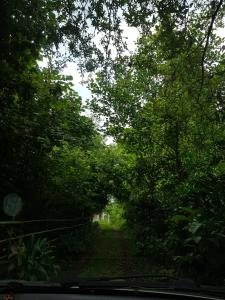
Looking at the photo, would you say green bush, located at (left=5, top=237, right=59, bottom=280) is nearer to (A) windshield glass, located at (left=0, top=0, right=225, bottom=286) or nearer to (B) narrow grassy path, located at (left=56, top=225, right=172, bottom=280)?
(A) windshield glass, located at (left=0, top=0, right=225, bottom=286)

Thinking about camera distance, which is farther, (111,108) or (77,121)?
(77,121)

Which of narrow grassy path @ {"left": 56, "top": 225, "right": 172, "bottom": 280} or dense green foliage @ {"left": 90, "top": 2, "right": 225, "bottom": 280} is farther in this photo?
narrow grassy path @ {"left": 56, "top": 225, "right": 172, "bottom": 280}

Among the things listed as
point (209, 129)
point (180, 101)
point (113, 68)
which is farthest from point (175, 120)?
point (113, 68)

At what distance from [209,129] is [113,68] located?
3.31 metres

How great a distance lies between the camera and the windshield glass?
722 centimetres

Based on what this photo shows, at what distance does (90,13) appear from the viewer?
22.6 feet

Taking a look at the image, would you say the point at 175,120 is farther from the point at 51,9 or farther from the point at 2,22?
the point at 2,22

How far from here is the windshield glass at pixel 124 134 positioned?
284 inches

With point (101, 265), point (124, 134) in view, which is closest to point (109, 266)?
point (101, 265)

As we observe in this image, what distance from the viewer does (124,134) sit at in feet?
45.8

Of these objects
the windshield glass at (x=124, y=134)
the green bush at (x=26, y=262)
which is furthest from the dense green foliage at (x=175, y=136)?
the green bush at (x=26, y=262)

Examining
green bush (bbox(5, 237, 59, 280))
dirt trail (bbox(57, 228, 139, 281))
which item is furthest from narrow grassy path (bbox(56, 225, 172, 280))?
green bush (bbox(5, 237, 59, 280))

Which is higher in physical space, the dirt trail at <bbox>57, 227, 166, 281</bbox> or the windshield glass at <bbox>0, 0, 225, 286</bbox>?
the windshield glass at <bbox>0, 0, 225, 286</bbox>

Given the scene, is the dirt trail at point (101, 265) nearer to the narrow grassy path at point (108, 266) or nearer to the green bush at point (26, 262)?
the narrow grassy path at point (108, 266)
